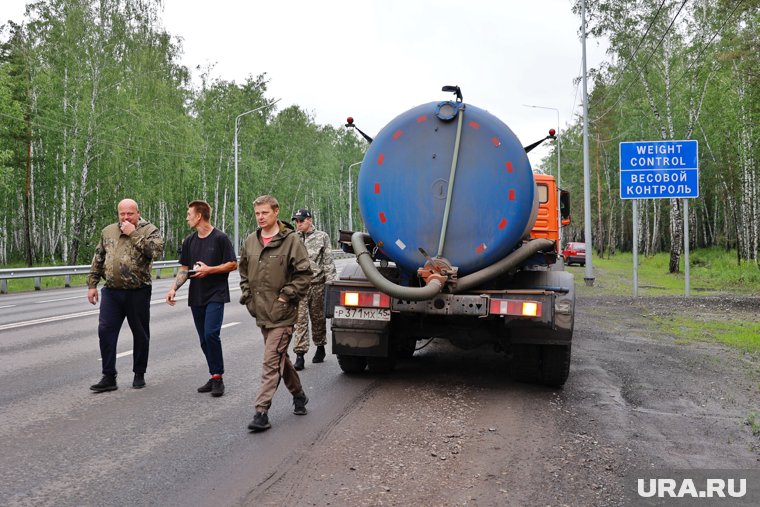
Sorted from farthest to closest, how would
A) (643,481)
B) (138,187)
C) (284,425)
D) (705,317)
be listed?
(138,187), (705,317), (284,425), (643,481)

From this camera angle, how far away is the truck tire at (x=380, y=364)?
7435 millimetres

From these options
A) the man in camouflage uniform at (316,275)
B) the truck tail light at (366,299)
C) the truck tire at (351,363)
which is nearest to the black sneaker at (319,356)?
the man in camouflage uniform at (316,275)

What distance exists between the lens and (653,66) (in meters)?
31.2

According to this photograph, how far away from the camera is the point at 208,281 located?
647cm

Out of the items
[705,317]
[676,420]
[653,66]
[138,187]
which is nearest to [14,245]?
[138,187]

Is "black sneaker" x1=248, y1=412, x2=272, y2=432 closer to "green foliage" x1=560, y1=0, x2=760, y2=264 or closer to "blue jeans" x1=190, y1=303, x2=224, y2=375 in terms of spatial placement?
"blue jeans" x1=190, y1=303, x2=224, y2=375

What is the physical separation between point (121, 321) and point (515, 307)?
3912mm

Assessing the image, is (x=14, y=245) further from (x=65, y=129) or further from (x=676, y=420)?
(x=676, y=420)

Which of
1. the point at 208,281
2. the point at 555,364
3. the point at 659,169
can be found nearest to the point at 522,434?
the point at 555,364

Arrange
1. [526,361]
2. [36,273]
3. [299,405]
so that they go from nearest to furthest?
[299,405] → [526,361] → [36,273]

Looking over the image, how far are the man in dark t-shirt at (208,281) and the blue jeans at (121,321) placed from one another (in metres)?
0.40

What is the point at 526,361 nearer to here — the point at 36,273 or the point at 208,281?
the point at 208,281

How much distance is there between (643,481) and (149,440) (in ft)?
11.2

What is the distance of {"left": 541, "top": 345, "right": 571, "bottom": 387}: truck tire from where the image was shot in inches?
256
